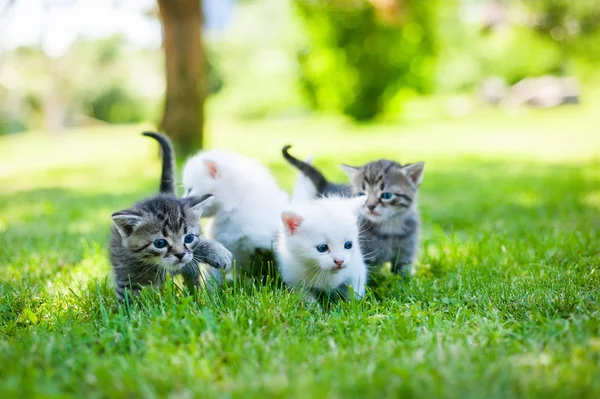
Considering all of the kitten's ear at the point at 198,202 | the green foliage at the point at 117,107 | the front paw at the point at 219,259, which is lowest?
the front paw at the point at 219,259

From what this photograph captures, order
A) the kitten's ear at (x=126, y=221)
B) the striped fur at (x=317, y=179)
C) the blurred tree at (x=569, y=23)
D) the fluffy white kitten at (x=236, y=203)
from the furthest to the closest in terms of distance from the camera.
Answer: the blurred tree at (x=569, y=23)
the striped fur at (x=317, y=179)
the fluffy white kitten at (x=236, y=203)
the kitten's ear at (x=126, y=221)

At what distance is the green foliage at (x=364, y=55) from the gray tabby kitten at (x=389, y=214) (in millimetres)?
13859

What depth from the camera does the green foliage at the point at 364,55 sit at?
1662 cm

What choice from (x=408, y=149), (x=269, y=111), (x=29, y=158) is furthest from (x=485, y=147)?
(x=269, y=111)

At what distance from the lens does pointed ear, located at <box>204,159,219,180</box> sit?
335 cm

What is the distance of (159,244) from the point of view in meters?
2.75

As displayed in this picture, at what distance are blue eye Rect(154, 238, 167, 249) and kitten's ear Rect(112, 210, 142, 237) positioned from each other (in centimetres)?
13

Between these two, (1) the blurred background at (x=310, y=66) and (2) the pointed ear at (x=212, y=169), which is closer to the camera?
(2) the pointed ear at (x=212, y=169)

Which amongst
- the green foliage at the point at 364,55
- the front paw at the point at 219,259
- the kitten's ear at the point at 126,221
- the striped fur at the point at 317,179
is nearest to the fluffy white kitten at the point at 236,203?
the striped fur at the point at 317,179

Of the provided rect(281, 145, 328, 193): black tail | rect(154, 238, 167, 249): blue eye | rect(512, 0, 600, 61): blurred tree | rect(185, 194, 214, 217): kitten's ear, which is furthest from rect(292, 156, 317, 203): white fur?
rect(512, 0, 600, 61): blurred tree

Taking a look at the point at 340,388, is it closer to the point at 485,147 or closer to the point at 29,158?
the point at 485,147

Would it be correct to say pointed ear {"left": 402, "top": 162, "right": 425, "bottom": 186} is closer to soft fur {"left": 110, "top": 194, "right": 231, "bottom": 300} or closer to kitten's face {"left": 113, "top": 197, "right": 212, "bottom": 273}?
soft fur {"left": 110, "top": 194, "right": 231, "bottom": 300}

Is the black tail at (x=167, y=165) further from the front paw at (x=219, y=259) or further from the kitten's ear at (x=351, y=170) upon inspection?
the kitten's ear at (x=351, y=170)

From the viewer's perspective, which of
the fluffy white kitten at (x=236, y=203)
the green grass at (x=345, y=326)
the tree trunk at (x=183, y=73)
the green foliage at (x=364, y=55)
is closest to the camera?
the green grass at (x=345, y=326)
